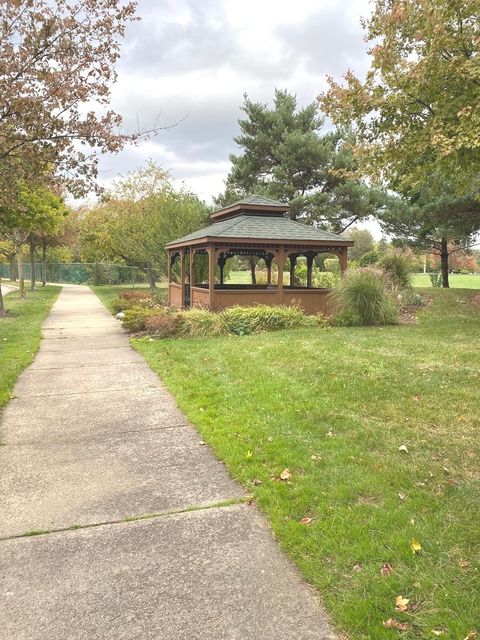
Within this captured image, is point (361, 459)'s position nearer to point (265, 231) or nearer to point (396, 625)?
point (396, 625)

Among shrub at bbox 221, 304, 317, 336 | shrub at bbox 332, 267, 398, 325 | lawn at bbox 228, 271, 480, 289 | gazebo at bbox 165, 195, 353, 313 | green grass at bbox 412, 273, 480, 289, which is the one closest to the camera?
shrub at bbox 221, 304, 317, 336

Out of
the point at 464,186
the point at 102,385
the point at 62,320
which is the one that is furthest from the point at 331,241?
the point at 102,385

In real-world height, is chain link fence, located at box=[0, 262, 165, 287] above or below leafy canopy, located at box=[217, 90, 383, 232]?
below

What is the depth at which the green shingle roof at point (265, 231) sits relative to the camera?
1411 centimetres

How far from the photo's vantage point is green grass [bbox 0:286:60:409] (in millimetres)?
7246

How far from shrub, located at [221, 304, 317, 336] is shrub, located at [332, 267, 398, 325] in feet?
3.42

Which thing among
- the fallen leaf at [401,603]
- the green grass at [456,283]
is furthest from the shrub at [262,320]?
the green grass at [456,283]

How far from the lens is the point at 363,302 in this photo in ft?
43.2

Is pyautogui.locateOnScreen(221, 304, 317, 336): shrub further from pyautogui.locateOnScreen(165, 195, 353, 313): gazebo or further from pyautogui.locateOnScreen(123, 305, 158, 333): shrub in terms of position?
pyautogui.locateOnScreen(123, 305, 158, 333): shrub

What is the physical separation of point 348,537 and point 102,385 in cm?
486

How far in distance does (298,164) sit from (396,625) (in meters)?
27.3

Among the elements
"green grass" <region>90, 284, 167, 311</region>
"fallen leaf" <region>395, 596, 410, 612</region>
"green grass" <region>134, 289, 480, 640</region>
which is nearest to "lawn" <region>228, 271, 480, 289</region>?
"green grass" <region>90, 284, 167, 311</region>

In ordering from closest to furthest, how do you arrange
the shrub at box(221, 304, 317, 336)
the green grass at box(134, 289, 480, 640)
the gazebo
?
the green grass at box(134, 289, 480, 640), the shrub at box(221, 304, 317, 336), the gazebo

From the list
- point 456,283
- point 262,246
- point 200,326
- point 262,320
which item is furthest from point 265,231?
point 456,283
